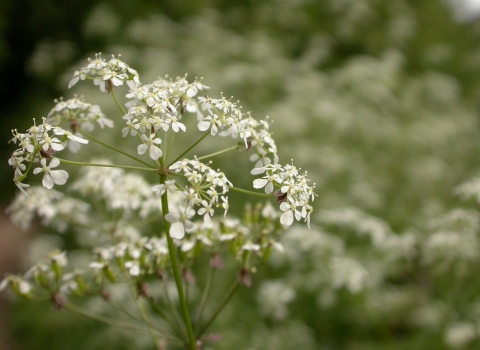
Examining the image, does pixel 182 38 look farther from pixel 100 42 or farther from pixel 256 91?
pixel 256 91

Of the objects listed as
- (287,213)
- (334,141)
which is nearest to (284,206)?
(287,213)

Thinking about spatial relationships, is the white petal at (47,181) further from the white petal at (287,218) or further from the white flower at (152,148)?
the white petal at (287,218)

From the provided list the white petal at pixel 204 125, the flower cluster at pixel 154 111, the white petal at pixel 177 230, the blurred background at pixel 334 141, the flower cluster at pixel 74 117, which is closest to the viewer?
the white petal at pixel 177 230

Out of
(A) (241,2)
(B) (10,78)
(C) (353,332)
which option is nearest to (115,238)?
(C) (353,332)

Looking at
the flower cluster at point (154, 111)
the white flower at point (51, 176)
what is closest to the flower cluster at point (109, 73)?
the flower cluster at point (154, 111)

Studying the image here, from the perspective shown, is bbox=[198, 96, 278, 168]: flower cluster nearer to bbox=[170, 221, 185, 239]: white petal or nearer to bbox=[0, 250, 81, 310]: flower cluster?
bbox=[170, 221, 185, 239]: white petal
